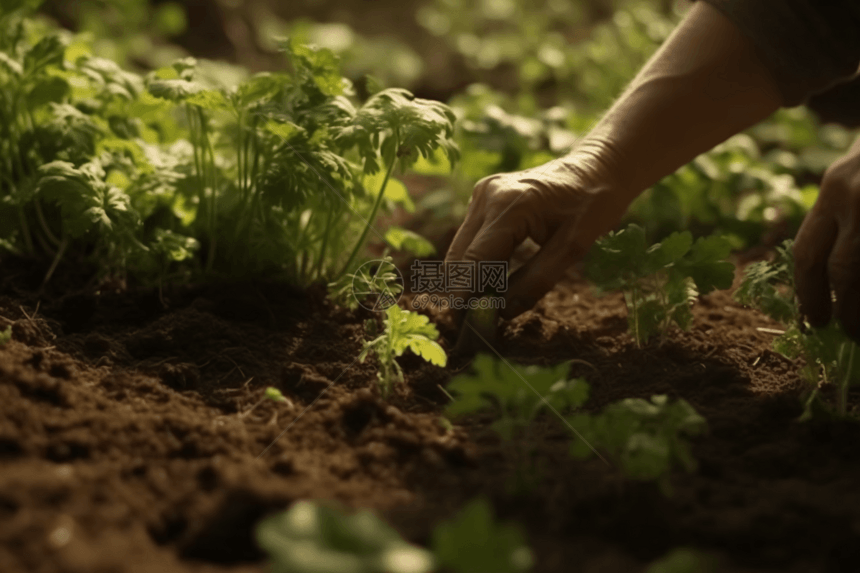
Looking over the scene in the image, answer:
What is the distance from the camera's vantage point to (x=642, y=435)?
155cm

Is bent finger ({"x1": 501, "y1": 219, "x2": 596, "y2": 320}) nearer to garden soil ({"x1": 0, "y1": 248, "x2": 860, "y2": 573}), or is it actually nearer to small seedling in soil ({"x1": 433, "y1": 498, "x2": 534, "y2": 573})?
garden soil ({"x1": 0, "y1": 248, "x2": 860, "y2": 573})

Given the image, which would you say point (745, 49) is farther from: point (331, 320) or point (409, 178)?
point (409, 178)

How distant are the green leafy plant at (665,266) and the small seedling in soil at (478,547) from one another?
1207mm

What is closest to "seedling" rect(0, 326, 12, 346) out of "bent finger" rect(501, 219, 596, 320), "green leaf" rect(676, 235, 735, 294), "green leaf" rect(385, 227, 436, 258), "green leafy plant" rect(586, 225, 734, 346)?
"green leaf" rect(385, 227, 436, 258)

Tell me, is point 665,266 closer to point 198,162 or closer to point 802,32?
point 802,32

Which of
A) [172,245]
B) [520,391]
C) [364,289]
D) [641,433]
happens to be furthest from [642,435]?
[172,245]

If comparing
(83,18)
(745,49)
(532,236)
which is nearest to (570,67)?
(745,49)

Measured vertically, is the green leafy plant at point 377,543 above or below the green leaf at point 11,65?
below

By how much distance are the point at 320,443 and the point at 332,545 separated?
0.64 metres

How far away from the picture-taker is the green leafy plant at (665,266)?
224 centimetres

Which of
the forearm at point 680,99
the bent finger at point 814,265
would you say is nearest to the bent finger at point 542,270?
the forearm at point 680,99

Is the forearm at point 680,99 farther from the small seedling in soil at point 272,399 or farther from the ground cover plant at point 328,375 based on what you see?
the small seedling in soil at point 272,399

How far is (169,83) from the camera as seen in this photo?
215cm

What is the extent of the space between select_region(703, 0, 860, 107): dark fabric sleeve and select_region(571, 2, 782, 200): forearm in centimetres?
5
